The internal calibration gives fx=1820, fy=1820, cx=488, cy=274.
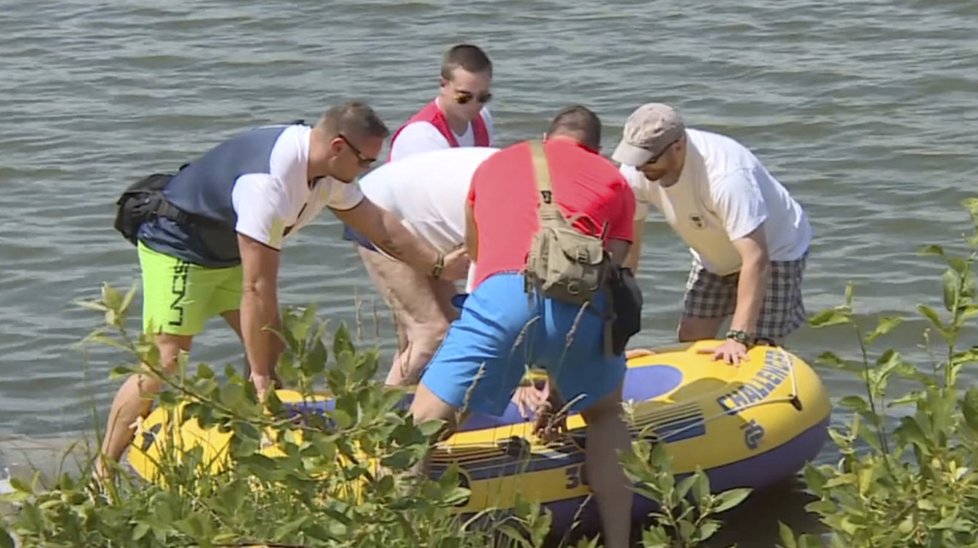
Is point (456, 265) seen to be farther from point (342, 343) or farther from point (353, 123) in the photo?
point (342, 343)

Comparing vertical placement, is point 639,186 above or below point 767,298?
above

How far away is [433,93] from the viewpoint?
11.2 meters

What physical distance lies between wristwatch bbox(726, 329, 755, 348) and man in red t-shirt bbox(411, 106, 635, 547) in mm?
910

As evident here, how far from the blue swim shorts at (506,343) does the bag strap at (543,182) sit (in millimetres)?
196

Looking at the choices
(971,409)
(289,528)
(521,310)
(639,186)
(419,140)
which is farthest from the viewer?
(419,140)

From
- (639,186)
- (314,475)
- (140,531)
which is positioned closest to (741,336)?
(639,186)

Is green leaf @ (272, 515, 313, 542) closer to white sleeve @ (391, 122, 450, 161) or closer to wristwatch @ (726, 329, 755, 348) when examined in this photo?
wristwatch @ (726, 329, 755, 348)

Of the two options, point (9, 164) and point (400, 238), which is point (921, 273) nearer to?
point (400, 238)

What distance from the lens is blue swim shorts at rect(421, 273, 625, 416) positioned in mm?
4902

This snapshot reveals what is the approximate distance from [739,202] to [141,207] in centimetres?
192

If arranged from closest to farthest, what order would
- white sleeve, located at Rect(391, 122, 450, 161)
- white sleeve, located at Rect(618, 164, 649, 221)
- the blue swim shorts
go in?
the blue swim shorts → white sleeve, located at Rect(618, 164, 649, 221) → white sleeve, located at Rect(391, 122, 450, 161)

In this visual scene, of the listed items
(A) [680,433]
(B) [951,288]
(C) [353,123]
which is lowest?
(A) [680,433]

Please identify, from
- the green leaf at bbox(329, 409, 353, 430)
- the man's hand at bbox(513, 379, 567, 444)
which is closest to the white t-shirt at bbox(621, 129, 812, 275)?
the man's hand at bbox(513, 379, 567, 444)

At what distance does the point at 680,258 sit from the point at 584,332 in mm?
3881
